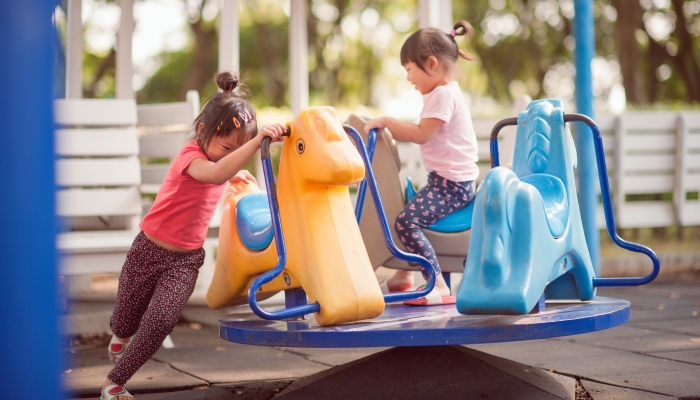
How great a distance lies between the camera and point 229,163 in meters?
2.64

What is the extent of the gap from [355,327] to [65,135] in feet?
9.66

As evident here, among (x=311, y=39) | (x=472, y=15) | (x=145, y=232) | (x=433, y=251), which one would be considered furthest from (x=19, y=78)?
(x=472, y=15)

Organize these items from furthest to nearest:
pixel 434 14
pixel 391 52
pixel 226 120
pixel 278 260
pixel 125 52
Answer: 1. pixel 391 52
2. pixel 125 52
3. pixel 434 14
4. pixel 226 120
5. pixel 278 260

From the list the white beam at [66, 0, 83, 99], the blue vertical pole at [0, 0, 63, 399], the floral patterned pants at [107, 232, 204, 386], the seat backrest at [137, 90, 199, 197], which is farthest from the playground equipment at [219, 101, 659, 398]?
the white beam at [66, 0, 83, 99]

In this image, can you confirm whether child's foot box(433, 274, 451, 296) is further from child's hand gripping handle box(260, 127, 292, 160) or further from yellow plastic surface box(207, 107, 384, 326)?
child's hand gripping handle box(260, 127, 292, 160)

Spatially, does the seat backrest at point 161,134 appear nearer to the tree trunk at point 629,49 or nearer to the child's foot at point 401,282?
the child's foot at point 401,282

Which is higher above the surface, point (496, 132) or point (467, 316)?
point (496, 132)

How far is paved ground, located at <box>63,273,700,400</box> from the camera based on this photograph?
303cm

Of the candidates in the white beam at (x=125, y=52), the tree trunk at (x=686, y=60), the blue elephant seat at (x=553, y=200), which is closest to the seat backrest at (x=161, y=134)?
the white beam at (x=125, y=52)

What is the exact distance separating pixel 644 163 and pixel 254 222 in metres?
5.35

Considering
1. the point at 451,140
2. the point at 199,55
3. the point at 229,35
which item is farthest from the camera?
the point at 199,55

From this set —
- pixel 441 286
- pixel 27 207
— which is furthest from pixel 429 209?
pixel 27 207

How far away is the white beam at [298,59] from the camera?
19.4 ft

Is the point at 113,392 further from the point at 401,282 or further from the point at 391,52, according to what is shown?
the point at 391,52
